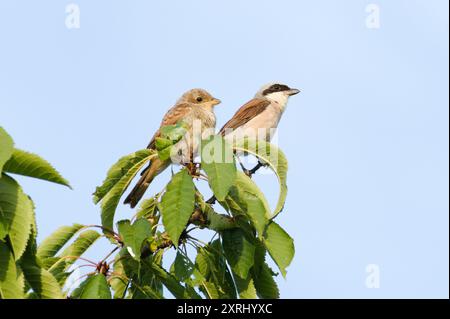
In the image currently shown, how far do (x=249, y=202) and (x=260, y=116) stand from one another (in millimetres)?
6446

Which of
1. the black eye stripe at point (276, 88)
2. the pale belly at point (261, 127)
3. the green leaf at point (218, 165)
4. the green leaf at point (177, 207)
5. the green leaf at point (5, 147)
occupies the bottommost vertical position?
the pale belly at point (261, 127)

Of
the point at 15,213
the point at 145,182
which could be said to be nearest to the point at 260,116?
the point at 145,182

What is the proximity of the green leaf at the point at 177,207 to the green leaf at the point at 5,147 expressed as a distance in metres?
1.10

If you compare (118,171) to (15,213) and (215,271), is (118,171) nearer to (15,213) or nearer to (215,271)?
(215,271)

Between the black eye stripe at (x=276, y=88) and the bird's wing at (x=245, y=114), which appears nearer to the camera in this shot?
the bird's wing at (x=245, y=114)

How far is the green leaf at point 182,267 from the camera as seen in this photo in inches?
181

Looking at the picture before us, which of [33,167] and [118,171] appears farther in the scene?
[118,171]

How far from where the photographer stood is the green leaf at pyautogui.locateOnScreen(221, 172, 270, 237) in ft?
14.2

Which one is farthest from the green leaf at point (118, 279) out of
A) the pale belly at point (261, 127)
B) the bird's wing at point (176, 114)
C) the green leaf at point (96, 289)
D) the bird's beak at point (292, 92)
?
the bird's beak at point (292, 92)

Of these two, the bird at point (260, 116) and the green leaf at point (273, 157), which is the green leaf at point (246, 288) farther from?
the bird at point (260, 116)

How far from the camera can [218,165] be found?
412cm

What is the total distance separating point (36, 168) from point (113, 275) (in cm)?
103
